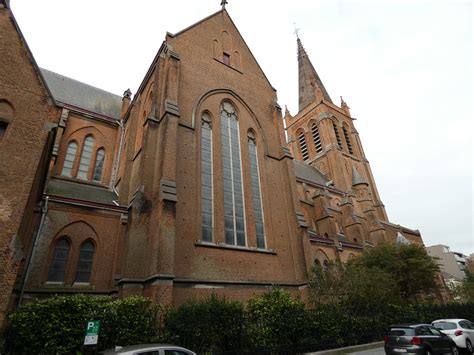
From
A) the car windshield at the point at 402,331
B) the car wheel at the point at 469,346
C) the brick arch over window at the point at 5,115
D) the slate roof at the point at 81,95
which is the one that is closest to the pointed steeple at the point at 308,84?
the slate roof at the point at 81,95

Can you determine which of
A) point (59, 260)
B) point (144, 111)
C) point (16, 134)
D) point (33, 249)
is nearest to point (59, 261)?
point (59, 260)

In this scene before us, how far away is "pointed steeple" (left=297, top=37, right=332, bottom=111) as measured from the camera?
155ft

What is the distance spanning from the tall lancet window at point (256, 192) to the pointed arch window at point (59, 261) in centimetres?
927

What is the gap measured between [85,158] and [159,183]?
945cm

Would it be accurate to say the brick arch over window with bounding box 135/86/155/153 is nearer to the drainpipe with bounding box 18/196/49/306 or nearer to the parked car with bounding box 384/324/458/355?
the drainpipe with bounding box 18/196/49/306

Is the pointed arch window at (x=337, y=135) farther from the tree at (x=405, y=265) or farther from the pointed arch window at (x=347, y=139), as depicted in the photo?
the tree at (x=405, y=265)

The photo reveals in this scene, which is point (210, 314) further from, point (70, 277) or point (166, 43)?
point (166, 43)

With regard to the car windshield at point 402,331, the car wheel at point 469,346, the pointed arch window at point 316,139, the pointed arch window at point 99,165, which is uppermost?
the pointed arch window at point 316,139

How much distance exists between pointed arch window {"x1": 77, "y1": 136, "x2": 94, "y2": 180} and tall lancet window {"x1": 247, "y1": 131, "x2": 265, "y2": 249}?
35.8ft

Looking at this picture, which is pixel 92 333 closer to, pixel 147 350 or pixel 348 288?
pixel 147 350

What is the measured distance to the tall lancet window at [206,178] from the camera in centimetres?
1417

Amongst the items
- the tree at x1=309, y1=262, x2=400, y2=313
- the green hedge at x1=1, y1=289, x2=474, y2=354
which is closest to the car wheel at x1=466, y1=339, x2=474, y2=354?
the tree at x1=309, y1=262, x2=400, y2=313

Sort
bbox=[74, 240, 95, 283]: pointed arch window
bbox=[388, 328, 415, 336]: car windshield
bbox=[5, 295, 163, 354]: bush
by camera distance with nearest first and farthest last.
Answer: bbox=[5, 295, 163, 354]: bush, bbox=[388, 328, 415, 336]: car windshield, bbox=[74, 240, 95, 283]: pointed arch window

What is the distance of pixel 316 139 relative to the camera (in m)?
44.1
